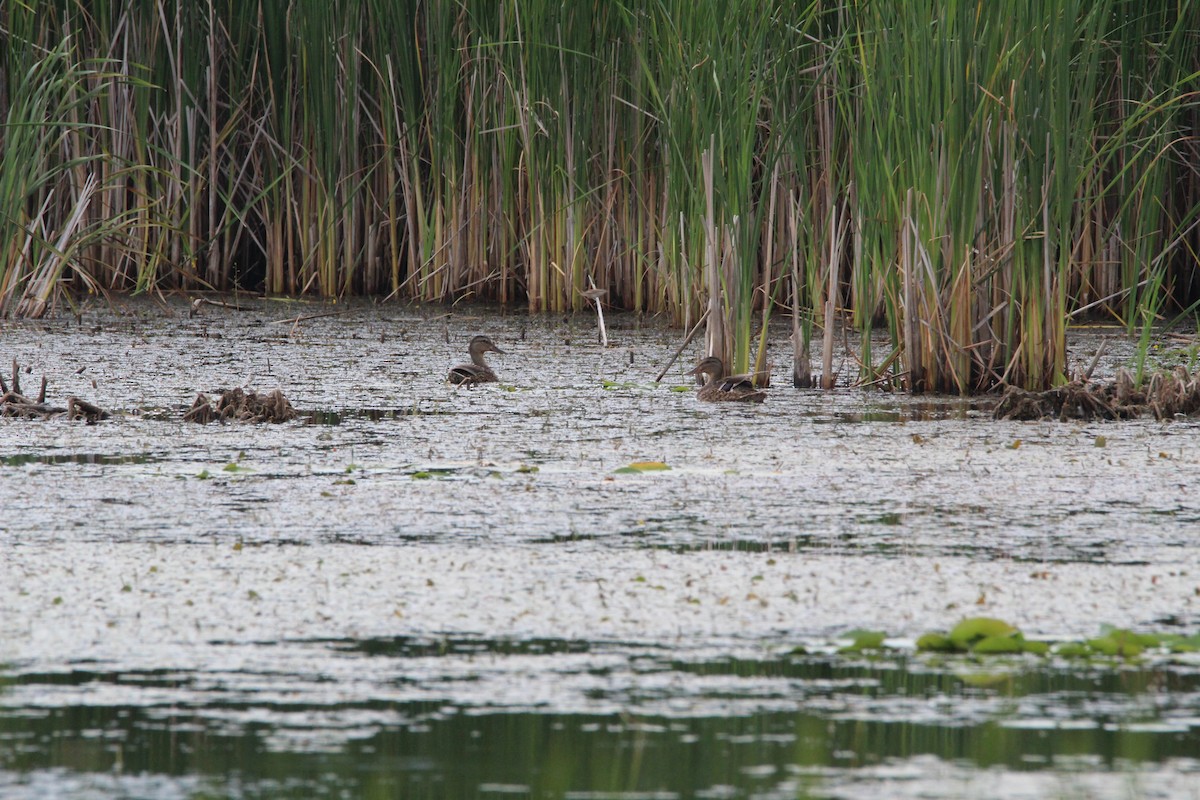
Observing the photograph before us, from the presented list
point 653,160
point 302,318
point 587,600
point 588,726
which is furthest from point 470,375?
point 588,726

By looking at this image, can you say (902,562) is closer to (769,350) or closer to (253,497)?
(253,497)

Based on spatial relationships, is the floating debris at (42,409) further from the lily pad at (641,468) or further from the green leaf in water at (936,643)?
the green leaf in water at (936,643)

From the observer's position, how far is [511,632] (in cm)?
319

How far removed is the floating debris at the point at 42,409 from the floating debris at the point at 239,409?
0.30 metres

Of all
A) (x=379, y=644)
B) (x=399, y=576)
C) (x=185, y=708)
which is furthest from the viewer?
(x=399, y=576)

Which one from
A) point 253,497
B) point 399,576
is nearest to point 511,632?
point 399,576

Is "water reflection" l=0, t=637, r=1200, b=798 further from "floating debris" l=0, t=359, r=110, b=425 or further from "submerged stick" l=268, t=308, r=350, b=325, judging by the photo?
"submerged stick" l=268, t=308, r=350, b=325

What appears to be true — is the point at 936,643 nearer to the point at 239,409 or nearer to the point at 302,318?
the point at 239,409

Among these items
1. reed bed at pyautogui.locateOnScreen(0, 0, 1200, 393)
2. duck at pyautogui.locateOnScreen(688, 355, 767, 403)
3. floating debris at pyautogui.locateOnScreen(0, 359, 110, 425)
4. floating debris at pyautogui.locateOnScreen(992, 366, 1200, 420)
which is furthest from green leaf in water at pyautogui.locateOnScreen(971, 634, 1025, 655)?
floating debris at pyautogui.locateOnScreen(0, 359, 110, 425)

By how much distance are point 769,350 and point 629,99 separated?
6.12 feet

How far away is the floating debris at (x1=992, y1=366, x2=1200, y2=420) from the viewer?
20.1 feet

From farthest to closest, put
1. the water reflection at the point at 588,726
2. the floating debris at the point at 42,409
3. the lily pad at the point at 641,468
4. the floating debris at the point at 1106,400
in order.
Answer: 1. the floating debris at the point at 1106,400
2. the floating debris at the point at 42,409
3. the lily pad at the point at 641,468
4. the water reflection at the point at 588,726

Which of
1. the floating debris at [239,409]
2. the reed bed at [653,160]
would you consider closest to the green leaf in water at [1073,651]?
the reed bed at [653,160]

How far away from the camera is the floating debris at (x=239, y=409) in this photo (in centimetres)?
602
